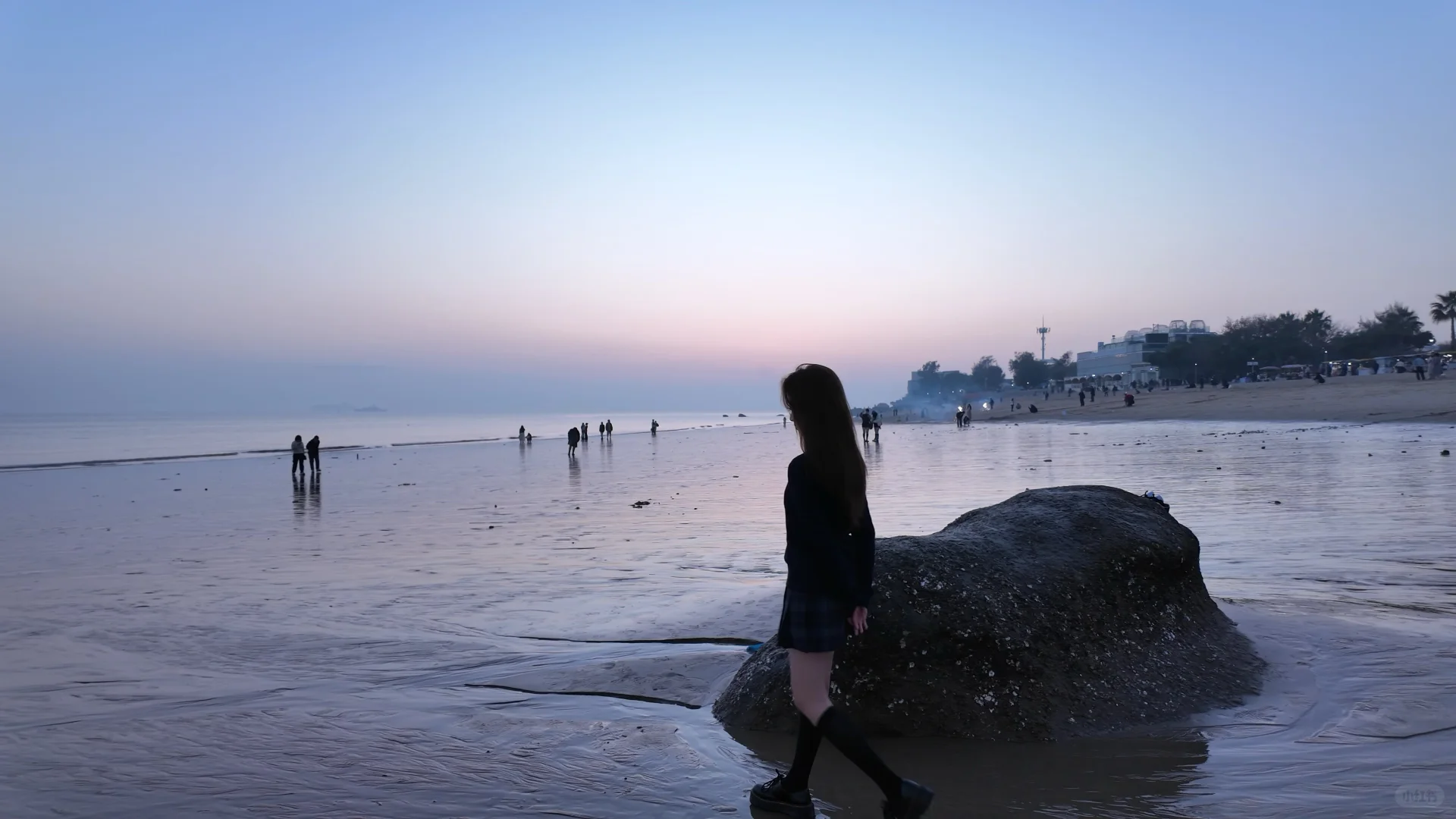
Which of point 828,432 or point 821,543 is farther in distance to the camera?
point 828,432

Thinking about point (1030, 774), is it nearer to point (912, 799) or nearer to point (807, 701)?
point (912, 799)

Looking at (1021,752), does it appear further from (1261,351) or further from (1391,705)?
(1261,351)

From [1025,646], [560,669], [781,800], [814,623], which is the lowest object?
[560,669]

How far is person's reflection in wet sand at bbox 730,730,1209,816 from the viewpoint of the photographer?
429 cm

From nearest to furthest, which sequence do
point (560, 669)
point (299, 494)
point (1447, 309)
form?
point (560, 669)
point (299, 494)
point (1447, 309)

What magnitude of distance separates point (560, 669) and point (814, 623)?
136 inches

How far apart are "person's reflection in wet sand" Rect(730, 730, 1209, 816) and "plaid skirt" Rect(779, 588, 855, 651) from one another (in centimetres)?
81

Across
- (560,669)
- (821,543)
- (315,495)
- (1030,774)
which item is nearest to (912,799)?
(1030,774)

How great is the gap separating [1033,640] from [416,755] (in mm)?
3599

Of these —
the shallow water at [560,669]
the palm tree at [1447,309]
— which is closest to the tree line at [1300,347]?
the palm tree at [1447,309]

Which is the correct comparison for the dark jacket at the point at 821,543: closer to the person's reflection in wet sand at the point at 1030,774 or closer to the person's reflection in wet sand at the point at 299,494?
the person's reflection in wet sand at the point at 1030,774

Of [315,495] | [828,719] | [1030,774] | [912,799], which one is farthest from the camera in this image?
[315,495]

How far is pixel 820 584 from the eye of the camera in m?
4.24

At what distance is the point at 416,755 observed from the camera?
5.21 metres
